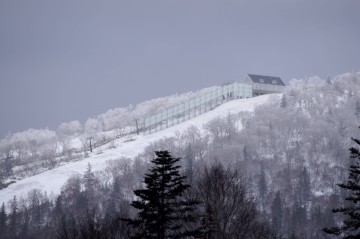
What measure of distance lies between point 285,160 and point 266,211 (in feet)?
92.4

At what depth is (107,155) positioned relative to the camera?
509 feet

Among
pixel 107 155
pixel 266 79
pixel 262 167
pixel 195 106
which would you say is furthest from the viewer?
pixel 266 79

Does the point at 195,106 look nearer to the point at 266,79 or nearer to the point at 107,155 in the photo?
the point at 266,79

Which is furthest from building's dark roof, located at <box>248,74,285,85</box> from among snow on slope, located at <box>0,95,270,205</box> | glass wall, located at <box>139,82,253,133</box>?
snow on slope, located at <box>0,95,270,205</box>

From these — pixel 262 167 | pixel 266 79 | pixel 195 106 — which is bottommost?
pixel 262 167

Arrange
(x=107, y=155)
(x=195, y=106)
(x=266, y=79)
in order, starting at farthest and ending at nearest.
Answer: (x=266, y=79)
(x=195, y=106)
(x=107, y=155)

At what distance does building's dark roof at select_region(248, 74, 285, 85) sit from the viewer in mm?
193225

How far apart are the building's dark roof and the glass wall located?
4614 millimetres

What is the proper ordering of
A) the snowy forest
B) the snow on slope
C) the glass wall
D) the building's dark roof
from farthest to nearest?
1. the building's dark roof
2. the glass wall
3. the snow on slope
4. the snowy forest

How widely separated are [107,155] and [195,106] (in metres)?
42.5

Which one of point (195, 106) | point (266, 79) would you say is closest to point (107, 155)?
point (195, 106)

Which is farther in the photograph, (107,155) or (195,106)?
(195,106)

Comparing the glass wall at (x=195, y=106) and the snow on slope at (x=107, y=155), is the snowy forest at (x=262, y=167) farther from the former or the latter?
the glass wall at (x=195, y=106)

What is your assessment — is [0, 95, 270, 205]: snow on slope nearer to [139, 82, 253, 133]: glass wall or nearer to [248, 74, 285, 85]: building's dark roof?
[139, 82, 253, 133]: glass wall
